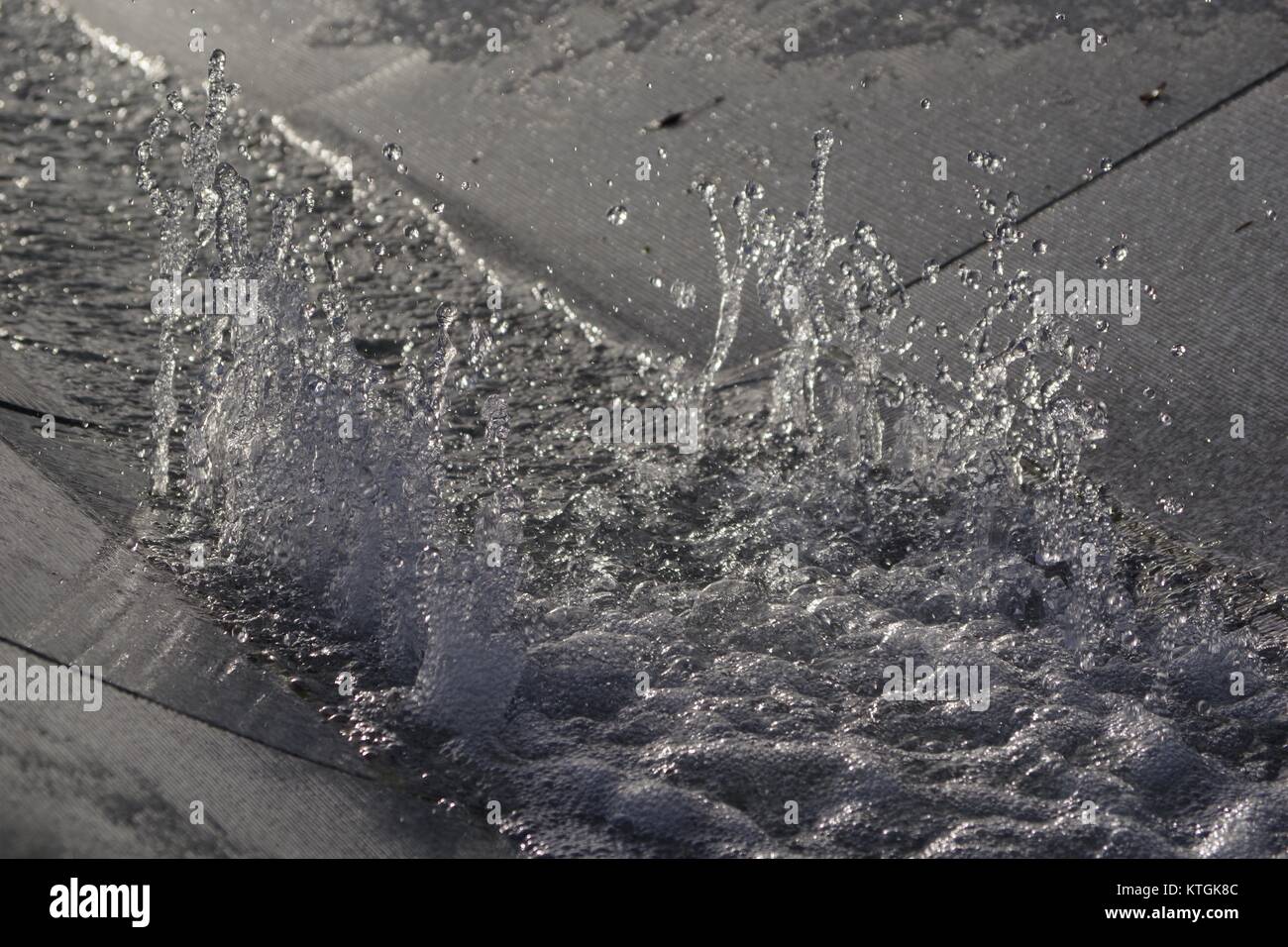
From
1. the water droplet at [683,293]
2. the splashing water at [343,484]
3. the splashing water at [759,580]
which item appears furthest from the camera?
the water droplet at [683,293]

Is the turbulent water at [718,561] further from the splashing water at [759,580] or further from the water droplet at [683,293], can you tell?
the water droplet at [683,293]

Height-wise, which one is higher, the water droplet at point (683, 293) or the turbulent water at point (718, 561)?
the water droplet at point (683, 293)

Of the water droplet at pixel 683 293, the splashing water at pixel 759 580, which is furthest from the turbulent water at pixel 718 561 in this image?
the water droplet at pixel 683 293

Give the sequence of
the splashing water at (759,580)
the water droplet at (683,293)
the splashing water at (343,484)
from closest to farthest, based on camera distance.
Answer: the splashing water at (759,580) < the splashing water at (343,484) < the water droplet at (683,293)

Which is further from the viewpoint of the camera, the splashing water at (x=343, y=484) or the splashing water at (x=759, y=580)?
the splashing water at (x=343, y=484)

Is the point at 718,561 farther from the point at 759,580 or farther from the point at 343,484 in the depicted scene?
the point at 343,484

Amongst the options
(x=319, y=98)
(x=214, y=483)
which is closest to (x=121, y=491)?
(x=214, y=483)

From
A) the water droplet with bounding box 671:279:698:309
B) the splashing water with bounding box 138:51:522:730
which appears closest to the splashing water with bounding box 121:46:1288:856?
the splashing water with bounding box 138:51:522:730

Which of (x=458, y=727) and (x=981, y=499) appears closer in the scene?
(x=458, y=727)
